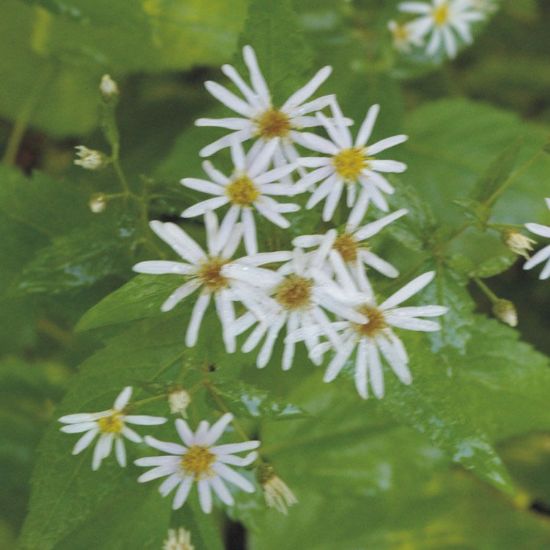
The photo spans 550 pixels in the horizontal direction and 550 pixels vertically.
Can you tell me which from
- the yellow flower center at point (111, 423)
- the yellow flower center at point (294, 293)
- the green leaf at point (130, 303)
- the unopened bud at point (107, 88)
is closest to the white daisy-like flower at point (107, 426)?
the yellow flower center at point (111, 423)

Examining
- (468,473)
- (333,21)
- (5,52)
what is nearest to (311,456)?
(468,473)

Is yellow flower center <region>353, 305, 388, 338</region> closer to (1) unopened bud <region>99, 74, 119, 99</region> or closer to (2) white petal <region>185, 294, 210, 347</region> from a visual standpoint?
(2) white petal <region>185, 294, 210, 347</region>

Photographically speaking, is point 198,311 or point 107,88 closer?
point 198,311

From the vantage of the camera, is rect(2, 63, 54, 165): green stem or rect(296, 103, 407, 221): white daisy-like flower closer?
rect(296, 103, 407, 221): white daisy-like flower

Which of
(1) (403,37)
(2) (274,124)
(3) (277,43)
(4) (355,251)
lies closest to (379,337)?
(4) (355,251)

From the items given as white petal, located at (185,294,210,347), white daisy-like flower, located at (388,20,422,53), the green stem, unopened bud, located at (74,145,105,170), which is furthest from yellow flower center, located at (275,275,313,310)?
the green stem

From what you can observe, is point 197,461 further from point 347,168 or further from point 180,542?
point 347,168

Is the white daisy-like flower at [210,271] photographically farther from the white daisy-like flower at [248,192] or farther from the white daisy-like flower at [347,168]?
the white daisy-like flower at [347,168]
